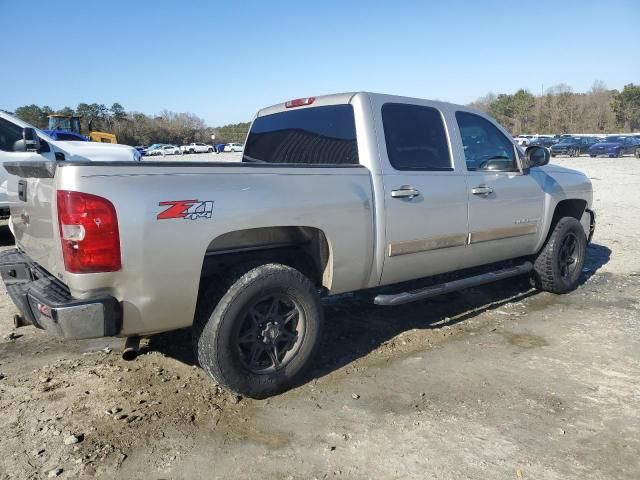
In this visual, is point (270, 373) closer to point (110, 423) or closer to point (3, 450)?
point (110, 423)

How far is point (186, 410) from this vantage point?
3.28 metres

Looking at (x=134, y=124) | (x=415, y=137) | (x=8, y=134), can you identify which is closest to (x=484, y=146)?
(x=415, y=137)

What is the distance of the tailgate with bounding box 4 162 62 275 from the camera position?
290 centimetres

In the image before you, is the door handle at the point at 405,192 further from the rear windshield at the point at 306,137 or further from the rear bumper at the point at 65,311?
the rear bumper at the point at 65,311

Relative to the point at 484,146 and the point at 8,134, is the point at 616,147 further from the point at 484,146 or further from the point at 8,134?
the point at 8,134

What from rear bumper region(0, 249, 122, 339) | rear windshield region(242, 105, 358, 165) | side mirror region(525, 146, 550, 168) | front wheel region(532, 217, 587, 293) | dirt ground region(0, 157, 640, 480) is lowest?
dirt ground region(0, 157, 640, 480)

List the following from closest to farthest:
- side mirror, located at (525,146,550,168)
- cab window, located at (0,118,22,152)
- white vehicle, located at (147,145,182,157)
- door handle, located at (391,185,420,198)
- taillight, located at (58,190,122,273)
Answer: taillight, located at (58,190,122,273)
door handle, located at (391,185,420,198)
side mirror, located at (525,146,550,168)
cab window, located at (0,118,22,152)
white vehicle, located at (147,145,182,157)

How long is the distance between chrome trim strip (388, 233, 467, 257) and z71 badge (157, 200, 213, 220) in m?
1.53

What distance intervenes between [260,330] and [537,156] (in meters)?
3.42

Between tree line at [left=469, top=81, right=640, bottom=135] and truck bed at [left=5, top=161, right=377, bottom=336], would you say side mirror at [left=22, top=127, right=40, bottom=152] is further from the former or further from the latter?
tree line at [left=469, top=81, right=640, bottom=135]

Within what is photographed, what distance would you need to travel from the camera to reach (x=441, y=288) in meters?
4.43

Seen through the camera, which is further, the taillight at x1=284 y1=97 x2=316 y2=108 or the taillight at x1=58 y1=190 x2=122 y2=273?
the taillight at x1=284 y1=97 x2=316 y2=108

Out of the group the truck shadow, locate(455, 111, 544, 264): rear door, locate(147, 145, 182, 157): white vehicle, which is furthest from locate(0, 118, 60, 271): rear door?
locate(147, 145, 182, 157): white vehicle

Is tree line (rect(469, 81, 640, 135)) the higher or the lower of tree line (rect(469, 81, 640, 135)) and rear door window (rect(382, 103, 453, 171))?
the higher
